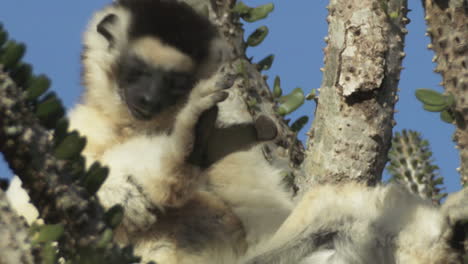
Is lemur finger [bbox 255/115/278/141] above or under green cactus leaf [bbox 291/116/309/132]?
above

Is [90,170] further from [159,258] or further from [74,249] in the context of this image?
[159,258]

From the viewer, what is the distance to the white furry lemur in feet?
12.5

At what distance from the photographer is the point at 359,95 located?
13.8 ft

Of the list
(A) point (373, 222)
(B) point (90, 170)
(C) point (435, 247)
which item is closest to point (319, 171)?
(A) point (373, 222)

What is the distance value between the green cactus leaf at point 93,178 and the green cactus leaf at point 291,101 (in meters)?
3.24

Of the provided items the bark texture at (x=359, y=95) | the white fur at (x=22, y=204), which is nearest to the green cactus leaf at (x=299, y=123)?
the bark texture at (x=359, y=95)

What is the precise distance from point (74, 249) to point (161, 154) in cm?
209

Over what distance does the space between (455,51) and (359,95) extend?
0.64m

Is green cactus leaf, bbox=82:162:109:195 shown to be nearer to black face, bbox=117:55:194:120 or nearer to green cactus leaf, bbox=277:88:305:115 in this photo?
black face, bbox=117:55:194:120

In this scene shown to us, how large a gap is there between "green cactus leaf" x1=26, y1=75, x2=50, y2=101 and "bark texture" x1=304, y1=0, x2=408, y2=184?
2418 millimetres

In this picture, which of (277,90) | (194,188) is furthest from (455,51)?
(194,188)

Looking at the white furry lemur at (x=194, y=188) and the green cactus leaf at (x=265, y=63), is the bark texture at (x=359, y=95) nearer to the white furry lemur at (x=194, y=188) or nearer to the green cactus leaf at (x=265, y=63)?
the white furry lemur at (x=194, y=188)

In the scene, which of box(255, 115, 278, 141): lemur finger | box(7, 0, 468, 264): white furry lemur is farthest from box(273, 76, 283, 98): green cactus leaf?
box(7, 0, 468, 264): white furry lemur

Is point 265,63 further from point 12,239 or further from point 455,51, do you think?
point 12,239
